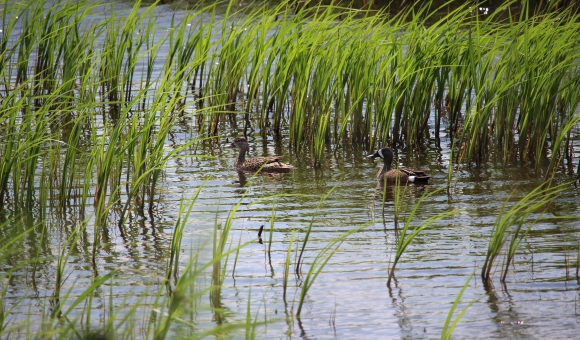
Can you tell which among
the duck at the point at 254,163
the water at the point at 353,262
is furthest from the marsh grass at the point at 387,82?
the water at the point at 353,262

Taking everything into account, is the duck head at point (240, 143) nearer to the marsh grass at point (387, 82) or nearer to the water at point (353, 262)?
the marsh grass at point (387, 82)

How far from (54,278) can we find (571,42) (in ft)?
18.7

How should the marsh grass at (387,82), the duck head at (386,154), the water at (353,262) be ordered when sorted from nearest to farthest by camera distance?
1. the water at (353,262)
2. the marsh grass at (387,82)
3. the duck head at (386,154)

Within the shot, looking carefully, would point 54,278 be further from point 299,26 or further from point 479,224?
point 299,26

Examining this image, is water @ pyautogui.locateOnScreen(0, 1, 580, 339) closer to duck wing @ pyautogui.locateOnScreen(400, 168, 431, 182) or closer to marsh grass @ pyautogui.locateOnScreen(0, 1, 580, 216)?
duck wing @ pyautogui.locateOnScreen(400, 168, 431, 182)

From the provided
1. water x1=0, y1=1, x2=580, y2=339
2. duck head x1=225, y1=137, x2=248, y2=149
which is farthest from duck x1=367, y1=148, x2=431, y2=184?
duck head x1=225, y1=137, x2=248, y2=149

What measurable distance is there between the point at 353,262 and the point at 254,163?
3534mm

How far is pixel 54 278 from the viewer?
5.50m

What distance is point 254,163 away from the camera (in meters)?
9.19

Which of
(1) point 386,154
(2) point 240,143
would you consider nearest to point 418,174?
(1) point 386,154

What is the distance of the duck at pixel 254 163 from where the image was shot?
897 centimetres

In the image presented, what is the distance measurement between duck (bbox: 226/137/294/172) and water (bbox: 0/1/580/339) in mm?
284

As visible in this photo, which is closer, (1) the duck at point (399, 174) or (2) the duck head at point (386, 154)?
(1) the duck at point (399, 174)

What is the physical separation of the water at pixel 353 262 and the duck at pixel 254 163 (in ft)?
0.93
